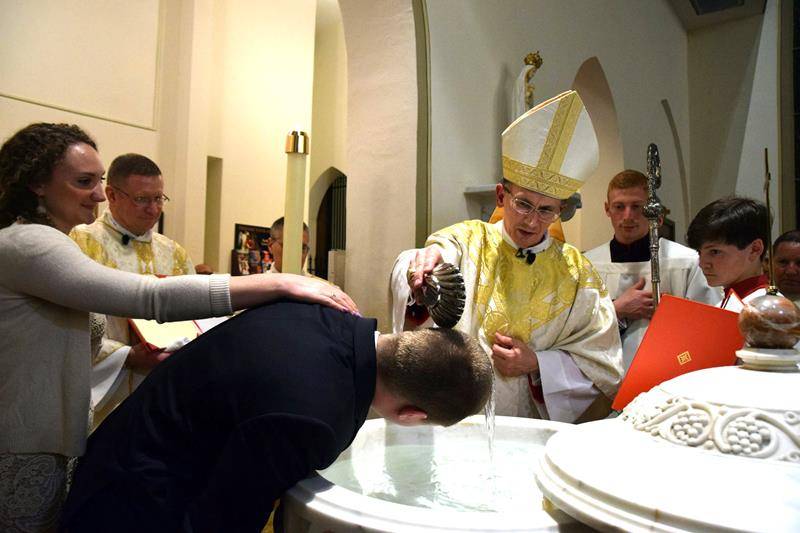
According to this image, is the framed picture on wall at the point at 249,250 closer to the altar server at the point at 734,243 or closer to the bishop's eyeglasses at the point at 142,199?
the bishop's eyeglasses at the point at 142,199

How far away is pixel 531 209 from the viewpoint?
7.91ft

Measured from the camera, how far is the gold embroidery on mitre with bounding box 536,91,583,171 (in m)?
2.44

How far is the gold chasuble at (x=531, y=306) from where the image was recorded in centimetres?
235

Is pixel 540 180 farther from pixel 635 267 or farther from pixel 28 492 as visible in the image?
pixel 28 492

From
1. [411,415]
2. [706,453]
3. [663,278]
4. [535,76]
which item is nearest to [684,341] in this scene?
[706,453]

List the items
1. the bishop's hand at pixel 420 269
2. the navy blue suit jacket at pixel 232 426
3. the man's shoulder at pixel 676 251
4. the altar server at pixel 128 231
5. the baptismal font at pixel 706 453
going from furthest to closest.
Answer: the man's shoulder at pixel 676 251 < the altar server at pixel 128 231 < the bishop's hand at pixel 420 269 < the navy blue suit jacket at pixel 232 426 < the baptismal font at pixel 706 453

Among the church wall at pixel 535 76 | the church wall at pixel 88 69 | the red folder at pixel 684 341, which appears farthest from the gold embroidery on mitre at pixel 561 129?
the church wall at pixel 88 69

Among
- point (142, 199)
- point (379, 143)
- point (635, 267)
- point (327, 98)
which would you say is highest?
point (327, 98)

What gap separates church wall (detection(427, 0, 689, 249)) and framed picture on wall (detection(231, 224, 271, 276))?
410 cm

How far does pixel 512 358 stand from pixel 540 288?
0.35 metres

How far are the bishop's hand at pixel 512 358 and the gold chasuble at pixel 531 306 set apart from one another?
44mm

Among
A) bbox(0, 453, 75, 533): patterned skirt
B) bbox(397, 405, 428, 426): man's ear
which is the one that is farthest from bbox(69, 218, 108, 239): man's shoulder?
bbox(397, 405, 428, 426): man's ear

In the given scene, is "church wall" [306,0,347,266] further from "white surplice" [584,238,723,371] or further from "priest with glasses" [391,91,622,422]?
"priest with glasses" [391,91,622,422]

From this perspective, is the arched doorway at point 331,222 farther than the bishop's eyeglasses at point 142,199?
Yes
